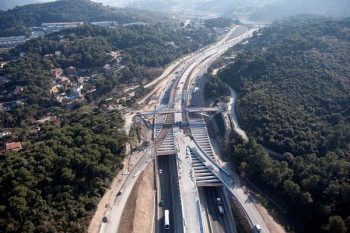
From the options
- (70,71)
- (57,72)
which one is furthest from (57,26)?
(57,72)

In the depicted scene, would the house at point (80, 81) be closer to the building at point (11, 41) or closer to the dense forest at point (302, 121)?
the dense forest at point (302, 121)

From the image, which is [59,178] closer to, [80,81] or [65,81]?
[65,81]

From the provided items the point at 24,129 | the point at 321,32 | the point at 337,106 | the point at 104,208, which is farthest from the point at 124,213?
the point at 321,32

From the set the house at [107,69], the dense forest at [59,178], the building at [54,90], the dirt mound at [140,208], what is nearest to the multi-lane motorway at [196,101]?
the dirt mound at [140,208]

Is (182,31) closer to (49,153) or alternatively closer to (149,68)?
(149,68)

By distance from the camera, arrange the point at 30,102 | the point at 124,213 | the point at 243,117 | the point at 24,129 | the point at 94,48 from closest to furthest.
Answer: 1. the point at 124,213
2. the point at 24,129
3. the point at 243,117
4. the point at 30,102
5. the point at 94,48
